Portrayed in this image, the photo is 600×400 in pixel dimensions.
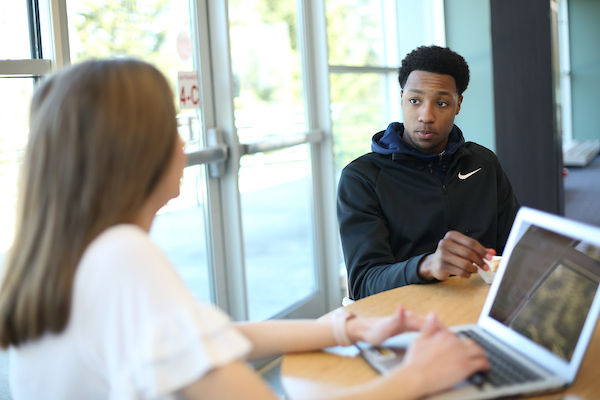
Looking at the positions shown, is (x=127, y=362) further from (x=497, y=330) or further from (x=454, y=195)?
(x=454, y=195)

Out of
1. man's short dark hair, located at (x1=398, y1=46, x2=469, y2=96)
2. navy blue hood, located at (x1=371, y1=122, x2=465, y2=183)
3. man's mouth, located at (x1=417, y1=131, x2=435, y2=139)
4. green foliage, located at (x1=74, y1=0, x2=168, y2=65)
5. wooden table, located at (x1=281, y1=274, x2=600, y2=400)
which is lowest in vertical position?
wooden table, located at (x1=281, y1=274, x2=600, y2=400)

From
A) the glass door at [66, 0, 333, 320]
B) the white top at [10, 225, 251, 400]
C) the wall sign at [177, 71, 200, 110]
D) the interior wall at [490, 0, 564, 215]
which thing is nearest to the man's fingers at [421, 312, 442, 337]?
the white top at [10, 225, 251, 400]

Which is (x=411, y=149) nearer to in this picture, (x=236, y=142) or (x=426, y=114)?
(x=426, y=114)

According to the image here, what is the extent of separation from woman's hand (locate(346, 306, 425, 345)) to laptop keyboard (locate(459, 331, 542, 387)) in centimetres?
14

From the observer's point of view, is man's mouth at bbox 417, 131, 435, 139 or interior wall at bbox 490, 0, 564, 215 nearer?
man's mouth at bbox 417, 131, 435, 139

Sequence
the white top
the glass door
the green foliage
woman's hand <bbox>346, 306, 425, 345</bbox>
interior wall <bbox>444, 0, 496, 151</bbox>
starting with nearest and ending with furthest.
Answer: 1. the white top
2. woman's hand <bbox>346, 306, 425, 345</bbox>
3. the green foliage
4. the glass door
5. interior wall <bbox>444, 0, 496, 151</bbox>

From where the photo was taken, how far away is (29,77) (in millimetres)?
1888

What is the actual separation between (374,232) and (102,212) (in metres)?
1.07

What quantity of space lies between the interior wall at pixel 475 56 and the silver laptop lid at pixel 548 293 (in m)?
3.44

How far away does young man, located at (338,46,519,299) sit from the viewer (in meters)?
1.74

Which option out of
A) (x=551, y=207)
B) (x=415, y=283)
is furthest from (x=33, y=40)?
(x=551, y=207)

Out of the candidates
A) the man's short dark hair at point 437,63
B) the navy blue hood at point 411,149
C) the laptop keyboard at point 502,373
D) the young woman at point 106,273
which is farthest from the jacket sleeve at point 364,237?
the young woman at point 106,273

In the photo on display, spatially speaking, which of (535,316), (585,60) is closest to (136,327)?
(535,316)

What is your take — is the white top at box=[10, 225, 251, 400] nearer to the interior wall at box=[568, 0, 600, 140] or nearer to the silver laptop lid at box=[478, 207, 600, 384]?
the silver laptop lid at box=[478, 207, 600, 384]
